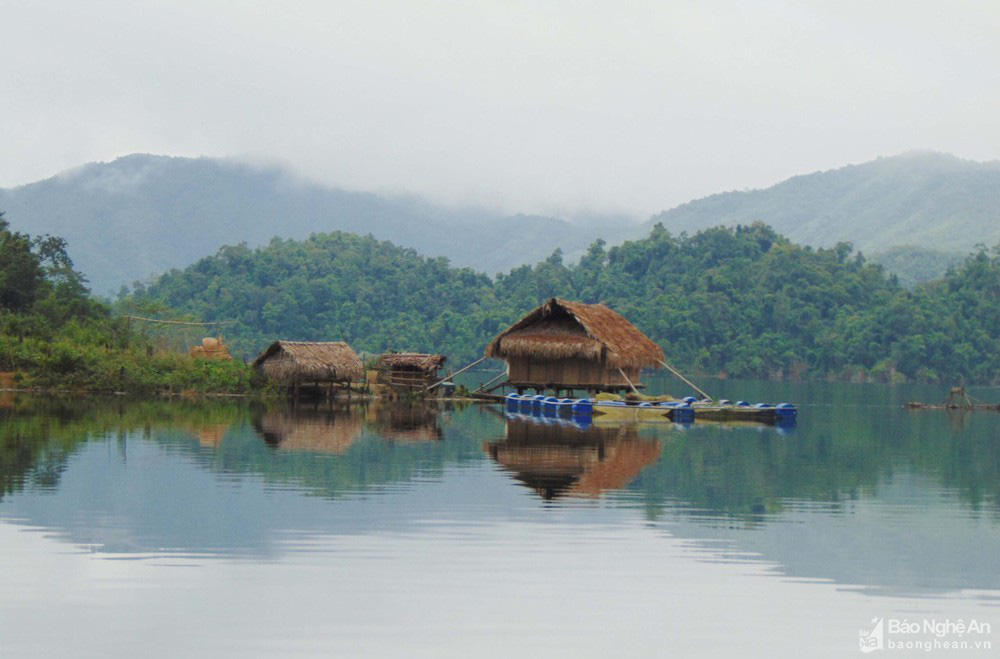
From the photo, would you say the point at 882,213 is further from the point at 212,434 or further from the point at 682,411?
the point at 212,434

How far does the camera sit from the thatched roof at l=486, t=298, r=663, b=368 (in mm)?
37031

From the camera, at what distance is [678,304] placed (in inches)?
2970

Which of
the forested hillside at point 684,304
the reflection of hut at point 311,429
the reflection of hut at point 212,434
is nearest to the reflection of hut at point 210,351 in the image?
the reflection of hut at point 311,429

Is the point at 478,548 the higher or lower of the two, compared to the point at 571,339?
lower

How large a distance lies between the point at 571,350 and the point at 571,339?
0.47 m

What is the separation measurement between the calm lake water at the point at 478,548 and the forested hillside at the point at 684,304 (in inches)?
2026

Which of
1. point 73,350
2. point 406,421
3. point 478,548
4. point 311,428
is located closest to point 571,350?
point 406,421

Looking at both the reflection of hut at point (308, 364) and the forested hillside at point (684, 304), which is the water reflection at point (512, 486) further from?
the forested hillside at point (684, 304)

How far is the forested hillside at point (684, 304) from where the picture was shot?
240 ft

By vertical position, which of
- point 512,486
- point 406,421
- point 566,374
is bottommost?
point 512,486

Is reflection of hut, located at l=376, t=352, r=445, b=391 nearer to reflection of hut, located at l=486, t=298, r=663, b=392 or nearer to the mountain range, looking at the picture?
reflection of hut, located at l=486, t=298, r=663, b=392

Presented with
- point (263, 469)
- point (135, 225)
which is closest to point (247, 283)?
point (263, 469)

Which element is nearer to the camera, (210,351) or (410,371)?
(410,371)

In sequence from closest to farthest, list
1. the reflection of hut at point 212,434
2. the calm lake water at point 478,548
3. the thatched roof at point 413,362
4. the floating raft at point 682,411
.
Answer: the calm lake water at point 478,548 < the reflection of hut at point 212,434 < the floating raft at point 682,411 < the thatched roof at point 413,362
